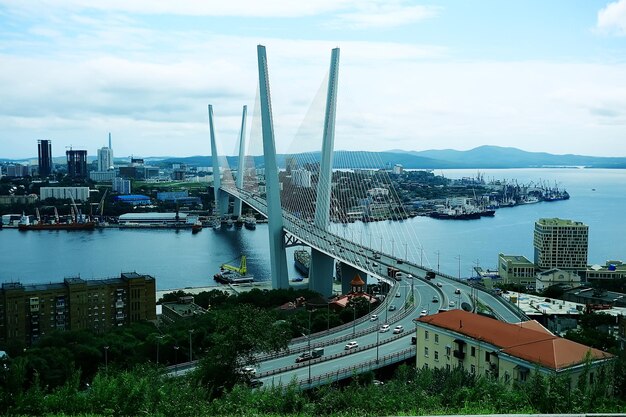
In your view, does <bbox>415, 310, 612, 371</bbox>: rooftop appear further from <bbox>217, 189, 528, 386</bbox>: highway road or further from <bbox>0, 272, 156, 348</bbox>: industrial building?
<bbox>0, 272, 156, 348</bbox>: industrial building

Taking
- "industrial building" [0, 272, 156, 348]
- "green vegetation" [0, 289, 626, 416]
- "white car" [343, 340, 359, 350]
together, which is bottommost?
"industrial building" [0, 272, 156, 348]

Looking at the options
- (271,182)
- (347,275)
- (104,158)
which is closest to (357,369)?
(347,275)

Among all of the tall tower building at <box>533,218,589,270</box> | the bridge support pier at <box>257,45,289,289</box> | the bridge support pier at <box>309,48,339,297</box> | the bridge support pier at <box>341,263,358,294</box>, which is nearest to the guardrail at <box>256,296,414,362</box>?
the bridge support pier at <box>341,263,358,294</box>

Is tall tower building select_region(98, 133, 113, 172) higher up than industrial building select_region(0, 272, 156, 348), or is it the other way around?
tall tower building select_region(98, 133, 113, 172)

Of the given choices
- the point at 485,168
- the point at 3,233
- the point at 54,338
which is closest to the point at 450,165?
the point at 485,168

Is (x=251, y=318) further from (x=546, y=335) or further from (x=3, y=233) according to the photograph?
(x=3, y=233)

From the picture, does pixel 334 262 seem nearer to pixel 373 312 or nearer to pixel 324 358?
pixel 373 312
